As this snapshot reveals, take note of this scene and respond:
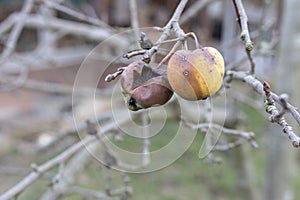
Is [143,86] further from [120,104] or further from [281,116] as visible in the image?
[120,104]

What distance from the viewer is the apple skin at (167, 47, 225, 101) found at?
1.67ft

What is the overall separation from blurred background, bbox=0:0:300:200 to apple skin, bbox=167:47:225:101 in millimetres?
127

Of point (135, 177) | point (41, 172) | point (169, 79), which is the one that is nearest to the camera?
point (169, 79)

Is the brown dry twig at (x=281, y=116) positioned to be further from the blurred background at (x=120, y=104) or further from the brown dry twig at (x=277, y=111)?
the blurred background at (x=120, y=104)

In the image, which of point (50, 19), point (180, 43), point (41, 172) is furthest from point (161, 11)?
point (180, 43)

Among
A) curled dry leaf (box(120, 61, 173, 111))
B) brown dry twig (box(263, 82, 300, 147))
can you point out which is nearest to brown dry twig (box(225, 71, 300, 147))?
brown dry twig (box(263, 82, 300, 147))

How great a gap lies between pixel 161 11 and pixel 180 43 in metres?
4.31

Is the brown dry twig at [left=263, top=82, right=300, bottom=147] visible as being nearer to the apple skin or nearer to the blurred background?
the apple skin

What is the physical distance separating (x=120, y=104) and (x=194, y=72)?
120cm

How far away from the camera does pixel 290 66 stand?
1558 millimetres

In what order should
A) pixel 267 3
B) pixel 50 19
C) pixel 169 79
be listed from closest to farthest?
pixel 169 79, pixel 267 3, pixel 50 19

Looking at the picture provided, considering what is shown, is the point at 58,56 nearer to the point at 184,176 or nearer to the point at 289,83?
the point at 184,176

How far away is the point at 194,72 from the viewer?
510 millimetres

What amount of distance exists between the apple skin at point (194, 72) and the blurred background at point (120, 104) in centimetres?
13
